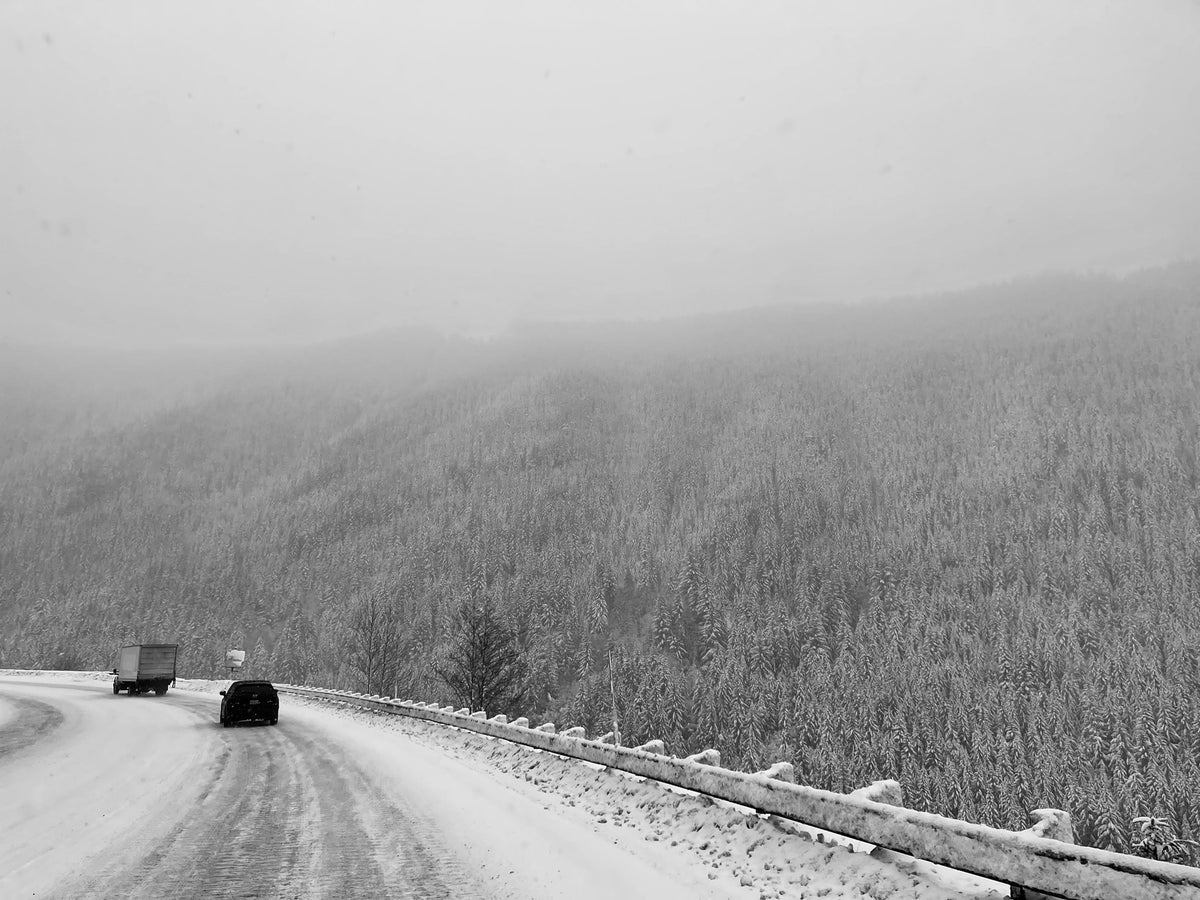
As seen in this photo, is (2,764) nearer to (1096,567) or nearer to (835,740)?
(835,740)

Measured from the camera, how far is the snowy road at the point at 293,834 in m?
6.39

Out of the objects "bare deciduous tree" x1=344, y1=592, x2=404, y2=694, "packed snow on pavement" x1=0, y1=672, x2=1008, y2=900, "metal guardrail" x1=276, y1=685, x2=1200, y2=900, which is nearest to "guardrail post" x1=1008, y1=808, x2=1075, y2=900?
"metal guardrail" x1=276, y1=685, x2=1200, y2=900

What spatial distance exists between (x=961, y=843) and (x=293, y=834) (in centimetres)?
757

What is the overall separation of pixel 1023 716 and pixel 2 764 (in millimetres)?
150439

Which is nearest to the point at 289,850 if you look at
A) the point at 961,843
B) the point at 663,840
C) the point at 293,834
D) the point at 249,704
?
the point at 293,834

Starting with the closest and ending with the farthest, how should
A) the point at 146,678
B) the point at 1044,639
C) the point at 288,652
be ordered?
the point at 146,678, the point at 1044,639, the point at 288,652

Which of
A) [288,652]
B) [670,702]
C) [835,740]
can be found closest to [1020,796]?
[835,740]

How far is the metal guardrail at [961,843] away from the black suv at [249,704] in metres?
19.8

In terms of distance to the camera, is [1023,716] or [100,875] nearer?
[100,875]

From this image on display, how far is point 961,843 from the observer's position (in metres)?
4.91

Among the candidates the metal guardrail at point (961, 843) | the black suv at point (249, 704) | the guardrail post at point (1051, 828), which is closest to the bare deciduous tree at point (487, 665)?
the black suv at point (249, 704)

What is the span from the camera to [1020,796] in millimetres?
99125

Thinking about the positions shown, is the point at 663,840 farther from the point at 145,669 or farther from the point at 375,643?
the point at 375,643

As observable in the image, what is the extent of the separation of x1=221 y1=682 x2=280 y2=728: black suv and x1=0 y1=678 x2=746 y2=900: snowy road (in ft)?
23.3
